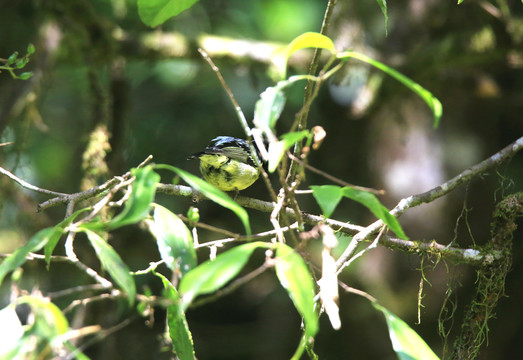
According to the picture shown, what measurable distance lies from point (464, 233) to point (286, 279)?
3.97 meters

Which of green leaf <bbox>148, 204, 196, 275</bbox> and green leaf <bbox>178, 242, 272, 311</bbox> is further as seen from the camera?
green leaf <bbox>148, 204, 196, 275</bbox>

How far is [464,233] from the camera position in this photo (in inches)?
184

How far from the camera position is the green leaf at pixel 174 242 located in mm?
1245

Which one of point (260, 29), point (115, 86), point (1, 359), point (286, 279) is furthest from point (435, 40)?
point (1, 359)

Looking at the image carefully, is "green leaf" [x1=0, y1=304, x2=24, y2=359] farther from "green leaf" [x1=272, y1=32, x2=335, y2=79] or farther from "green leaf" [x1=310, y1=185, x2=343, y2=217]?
"green leaf" [x1=272, y1=32, x2=335, y2=79]

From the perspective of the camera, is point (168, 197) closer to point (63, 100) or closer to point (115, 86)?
point (115, 86)

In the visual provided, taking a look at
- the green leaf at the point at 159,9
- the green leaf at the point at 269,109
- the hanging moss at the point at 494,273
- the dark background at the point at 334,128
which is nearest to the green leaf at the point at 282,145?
the green leaf at the point at 269,109

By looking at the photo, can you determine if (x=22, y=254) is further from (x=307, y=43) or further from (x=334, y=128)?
(x=334, y=128)

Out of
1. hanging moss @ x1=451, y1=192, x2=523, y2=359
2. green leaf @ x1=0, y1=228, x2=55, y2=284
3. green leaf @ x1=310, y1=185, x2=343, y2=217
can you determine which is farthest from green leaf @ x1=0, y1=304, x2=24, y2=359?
hanging moss @ x1=451, y1=192, x2=523, y2=359

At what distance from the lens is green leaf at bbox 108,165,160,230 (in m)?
1.04

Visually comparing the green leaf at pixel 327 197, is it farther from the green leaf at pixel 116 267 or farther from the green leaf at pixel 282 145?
the green leaf at pixel 116 267

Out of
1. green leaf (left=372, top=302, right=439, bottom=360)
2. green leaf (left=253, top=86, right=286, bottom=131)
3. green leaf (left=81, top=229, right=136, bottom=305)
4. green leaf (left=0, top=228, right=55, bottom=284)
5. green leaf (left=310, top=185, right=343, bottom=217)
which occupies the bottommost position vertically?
green leaf (left=372, top=302, right=439, bottom=360)

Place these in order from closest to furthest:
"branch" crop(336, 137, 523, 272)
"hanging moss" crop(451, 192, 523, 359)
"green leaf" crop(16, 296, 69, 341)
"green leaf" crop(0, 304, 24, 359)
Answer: "green leaf" crop(16, 296, 69, 341) → "green leaf" crop(0, 304, 24, 359) → "branch" crop(336, 137, 523, 272) → "hanging moss" crop(451, 192, 523, 359)

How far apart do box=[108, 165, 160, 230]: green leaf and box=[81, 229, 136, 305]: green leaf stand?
4.0 inches
